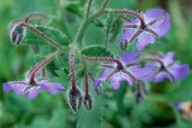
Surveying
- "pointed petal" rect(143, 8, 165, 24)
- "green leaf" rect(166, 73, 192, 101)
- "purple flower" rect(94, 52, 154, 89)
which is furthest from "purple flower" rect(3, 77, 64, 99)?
"green leaf" rect(166, 73, 192, 101)

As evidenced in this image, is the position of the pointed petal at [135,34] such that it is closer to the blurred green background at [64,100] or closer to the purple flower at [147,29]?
the purple flower at [147,29]

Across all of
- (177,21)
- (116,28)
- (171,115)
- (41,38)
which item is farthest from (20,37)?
(177,21)

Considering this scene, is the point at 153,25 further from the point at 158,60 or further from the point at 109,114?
the point at 109,114

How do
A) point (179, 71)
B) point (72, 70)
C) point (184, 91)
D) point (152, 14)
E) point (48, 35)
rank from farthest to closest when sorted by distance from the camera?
point (184, 91) < point (179, 71) < point (48, 35) < point (152, 14) < point (72, 70)

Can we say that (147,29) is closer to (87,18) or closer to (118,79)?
(118,79)

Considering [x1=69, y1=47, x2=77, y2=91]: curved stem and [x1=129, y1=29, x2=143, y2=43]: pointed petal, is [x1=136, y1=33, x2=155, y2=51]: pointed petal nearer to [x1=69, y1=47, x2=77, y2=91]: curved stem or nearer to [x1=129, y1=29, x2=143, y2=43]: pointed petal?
[x1=129, y1=29, x2=143, y2=43]: pointed petal

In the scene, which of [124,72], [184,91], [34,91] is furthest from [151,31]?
[184,91]
